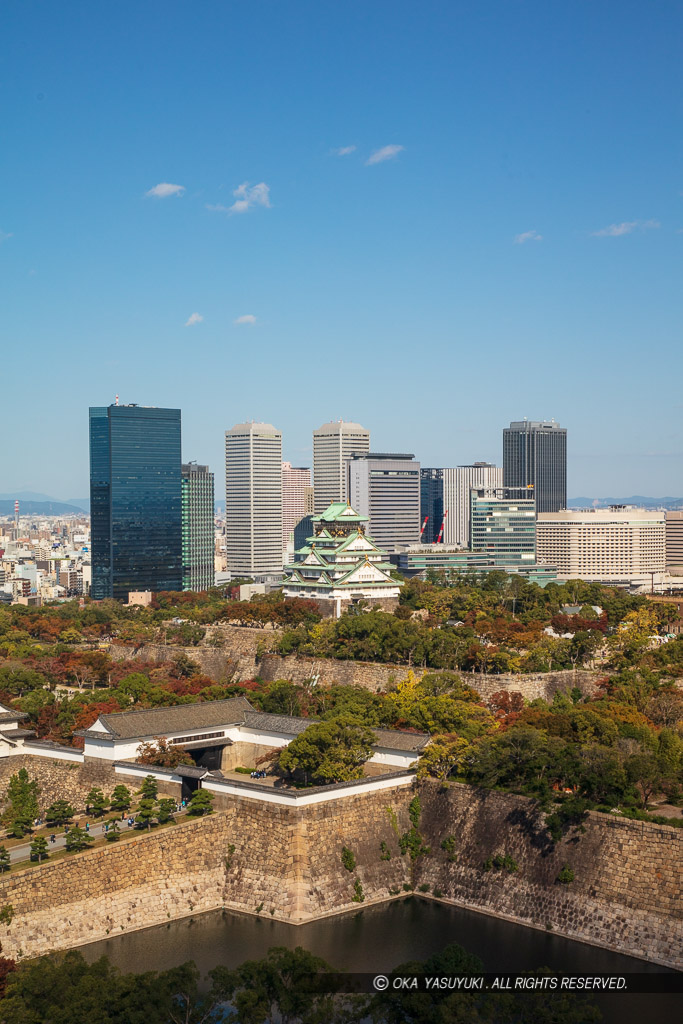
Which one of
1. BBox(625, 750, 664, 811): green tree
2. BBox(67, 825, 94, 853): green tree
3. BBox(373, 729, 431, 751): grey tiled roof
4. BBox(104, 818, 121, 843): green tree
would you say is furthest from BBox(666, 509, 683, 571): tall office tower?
BBox(67, 825, 94, 853): green tree

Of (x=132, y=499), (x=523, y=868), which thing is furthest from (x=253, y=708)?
(x=132, y=499)

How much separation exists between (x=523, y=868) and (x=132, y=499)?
95.0 m

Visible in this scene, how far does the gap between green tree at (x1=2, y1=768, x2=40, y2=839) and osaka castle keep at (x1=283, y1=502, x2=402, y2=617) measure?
23.7 metres

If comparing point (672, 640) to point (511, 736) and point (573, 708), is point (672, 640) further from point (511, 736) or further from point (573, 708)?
point (511, 736)

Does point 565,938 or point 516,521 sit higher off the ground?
point 516,521

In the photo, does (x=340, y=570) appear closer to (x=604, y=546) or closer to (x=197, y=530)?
(x=197, y=530)

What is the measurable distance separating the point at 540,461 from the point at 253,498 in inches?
2559

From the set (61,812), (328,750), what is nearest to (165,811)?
(61,812)

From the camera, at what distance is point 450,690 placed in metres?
44.6

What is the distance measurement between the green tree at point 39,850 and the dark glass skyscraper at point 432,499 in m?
146

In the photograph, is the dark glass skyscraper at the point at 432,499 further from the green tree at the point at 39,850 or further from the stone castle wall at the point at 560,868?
the green tree at the point at 39,850

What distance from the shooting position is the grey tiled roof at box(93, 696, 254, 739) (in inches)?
1559

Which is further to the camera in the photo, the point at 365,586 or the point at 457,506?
the point at 457,506

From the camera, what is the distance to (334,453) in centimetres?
15400
